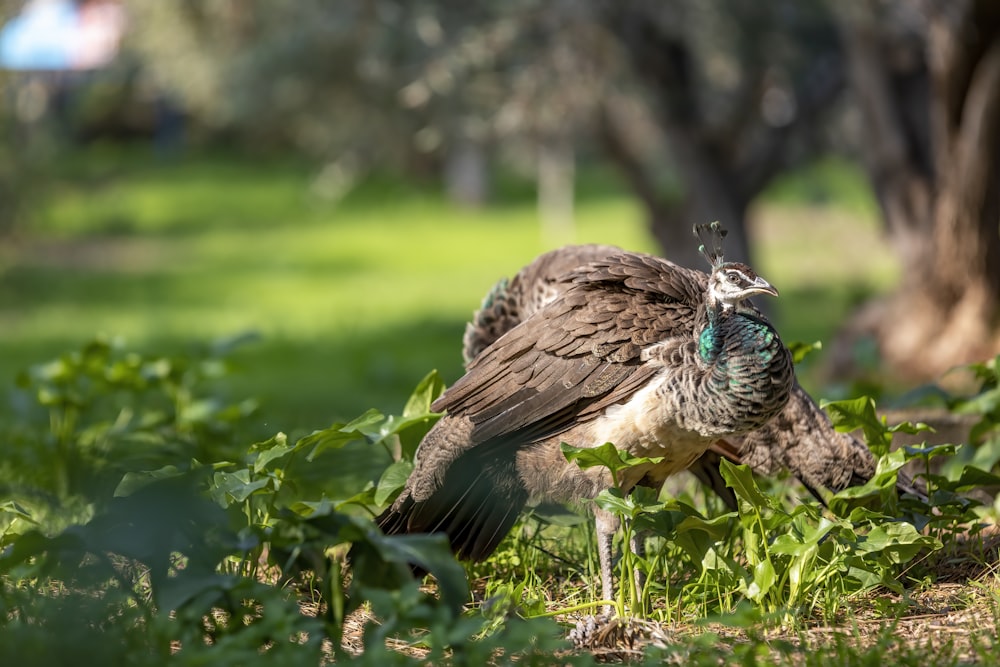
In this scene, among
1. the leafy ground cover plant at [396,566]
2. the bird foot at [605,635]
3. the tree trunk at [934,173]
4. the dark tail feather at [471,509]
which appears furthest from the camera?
the tree trunk at [934,173]

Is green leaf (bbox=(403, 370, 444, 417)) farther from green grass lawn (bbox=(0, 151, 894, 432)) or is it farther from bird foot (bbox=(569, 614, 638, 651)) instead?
green grass lawn (bbox=(0, 151, 894, 432))

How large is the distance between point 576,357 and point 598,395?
0.46ft

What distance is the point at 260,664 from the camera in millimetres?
2943

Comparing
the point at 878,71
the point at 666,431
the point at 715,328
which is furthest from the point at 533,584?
the point at 878,71

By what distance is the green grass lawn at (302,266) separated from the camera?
1236 centimetres

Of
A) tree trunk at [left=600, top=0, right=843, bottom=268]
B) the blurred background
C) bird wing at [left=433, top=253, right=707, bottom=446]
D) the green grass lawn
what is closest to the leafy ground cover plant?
bird wing at [left=433, top=253, right=707, bottom=446]

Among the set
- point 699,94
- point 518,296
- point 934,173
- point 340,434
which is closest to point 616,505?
point 340,434

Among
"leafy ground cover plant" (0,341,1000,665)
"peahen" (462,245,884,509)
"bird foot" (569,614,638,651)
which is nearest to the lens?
"leafy ground cover plant" (0,341,1000,665)

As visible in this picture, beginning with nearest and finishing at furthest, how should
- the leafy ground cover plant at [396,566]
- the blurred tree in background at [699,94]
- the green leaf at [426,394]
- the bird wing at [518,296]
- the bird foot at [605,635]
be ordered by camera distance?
the leafy ground cover plant at [396,566] < the bird foot at [605,635] < the green leaf at [426,394] < the bird wing at [518,296] < the blurred tree in background at [699,94]

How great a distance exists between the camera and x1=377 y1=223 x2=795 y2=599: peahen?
3.93 metres

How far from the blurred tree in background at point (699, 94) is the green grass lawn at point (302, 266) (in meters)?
2.11

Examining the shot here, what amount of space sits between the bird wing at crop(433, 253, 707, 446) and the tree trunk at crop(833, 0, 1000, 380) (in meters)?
4.76

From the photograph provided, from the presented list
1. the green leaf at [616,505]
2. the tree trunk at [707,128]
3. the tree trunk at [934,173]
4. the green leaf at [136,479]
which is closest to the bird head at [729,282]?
the green leaf at [616,505]

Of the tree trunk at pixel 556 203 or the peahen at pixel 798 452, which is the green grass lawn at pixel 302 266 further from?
the peahen at pixel 798 452
